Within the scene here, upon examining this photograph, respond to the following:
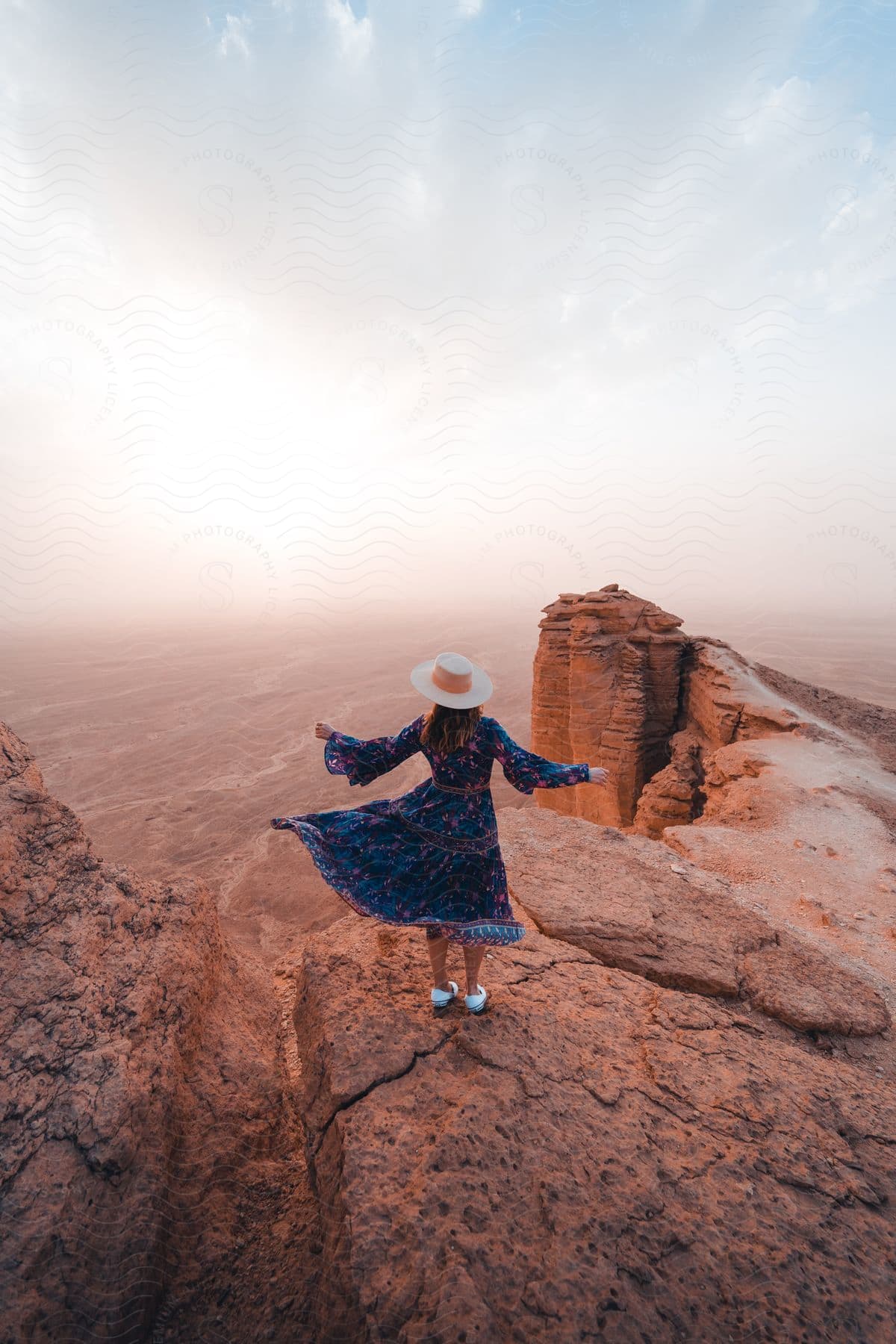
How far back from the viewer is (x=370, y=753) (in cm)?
289

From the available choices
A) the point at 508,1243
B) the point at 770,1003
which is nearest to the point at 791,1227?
the point at 508,1243

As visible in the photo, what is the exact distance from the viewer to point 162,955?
7.88 ft

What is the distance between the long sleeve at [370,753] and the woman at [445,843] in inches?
3.3

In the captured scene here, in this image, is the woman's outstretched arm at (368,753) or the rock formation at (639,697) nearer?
the woman's outstretched arm at (368,753)

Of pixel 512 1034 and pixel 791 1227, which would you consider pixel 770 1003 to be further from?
pixel 512 1034

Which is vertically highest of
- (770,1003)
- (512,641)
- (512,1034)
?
(512,1034)

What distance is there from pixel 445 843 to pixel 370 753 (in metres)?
0.68

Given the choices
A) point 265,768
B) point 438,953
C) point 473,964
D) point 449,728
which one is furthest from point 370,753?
point 265,768

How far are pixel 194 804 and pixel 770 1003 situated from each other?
60.4 ft

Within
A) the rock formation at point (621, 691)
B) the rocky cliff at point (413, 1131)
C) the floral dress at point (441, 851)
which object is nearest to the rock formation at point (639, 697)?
the rock formation at point (621, 691)

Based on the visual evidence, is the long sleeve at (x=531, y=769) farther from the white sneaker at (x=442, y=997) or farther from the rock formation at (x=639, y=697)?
the rock formation at (x=639, y=697)

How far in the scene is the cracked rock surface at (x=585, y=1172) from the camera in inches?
56.8

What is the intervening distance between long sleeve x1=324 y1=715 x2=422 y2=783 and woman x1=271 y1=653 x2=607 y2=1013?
8 cm

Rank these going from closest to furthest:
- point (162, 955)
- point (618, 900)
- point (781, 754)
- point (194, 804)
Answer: point (162, 955) < point (618, 900) < point (781, 754) < point (194, 804)
